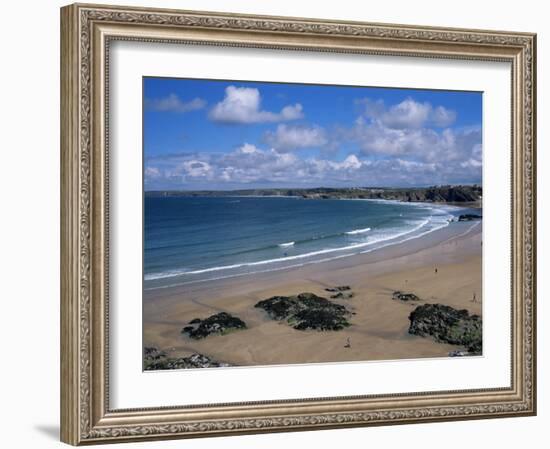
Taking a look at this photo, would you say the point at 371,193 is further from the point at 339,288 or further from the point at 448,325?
the point at 448,325

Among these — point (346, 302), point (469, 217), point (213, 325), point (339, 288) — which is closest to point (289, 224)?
point (339, 288)

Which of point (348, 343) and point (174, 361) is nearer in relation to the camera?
point (174, 361)

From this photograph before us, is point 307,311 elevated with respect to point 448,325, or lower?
elevated

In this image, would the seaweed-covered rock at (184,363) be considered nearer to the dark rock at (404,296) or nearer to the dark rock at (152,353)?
the dark rock at (152,353)

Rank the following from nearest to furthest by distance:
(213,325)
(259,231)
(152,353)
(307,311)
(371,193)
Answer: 1. (152,353)
2. (213,325)
3. (259,231)
4. (307,311)
5. (371,193)

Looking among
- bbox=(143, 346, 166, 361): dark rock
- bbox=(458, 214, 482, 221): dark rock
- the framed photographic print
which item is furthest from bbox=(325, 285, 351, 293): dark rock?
bbox=(143, 346, 166, 361): dark rock

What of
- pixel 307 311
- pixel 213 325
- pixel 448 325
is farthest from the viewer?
pixel 448 325

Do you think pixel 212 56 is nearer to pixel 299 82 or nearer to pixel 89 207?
pixel 299 82

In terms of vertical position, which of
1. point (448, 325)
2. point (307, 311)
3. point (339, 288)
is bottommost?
point (448, 325)
